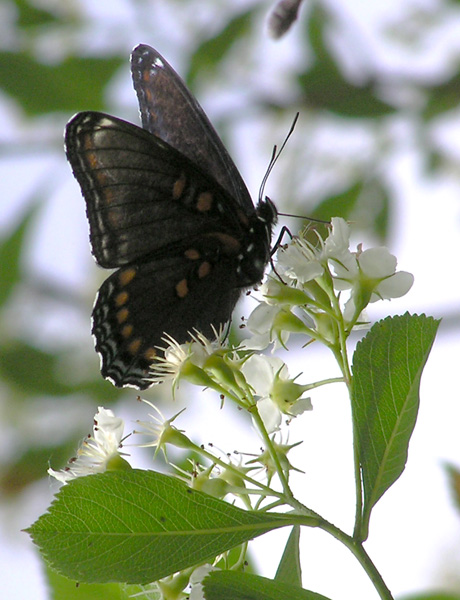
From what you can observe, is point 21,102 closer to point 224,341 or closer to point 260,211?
point 260,211

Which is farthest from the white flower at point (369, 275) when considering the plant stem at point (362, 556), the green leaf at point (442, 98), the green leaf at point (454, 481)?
the green leaf at point (442, 98)

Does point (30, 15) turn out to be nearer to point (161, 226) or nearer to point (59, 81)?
point (59, 81)

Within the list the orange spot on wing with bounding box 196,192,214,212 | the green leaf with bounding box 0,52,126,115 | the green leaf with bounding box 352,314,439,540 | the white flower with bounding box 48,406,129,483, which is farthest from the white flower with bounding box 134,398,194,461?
the green leaf with bounding box 0,52,126,115

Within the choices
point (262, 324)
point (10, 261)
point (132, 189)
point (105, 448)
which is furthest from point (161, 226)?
point (10, 261)

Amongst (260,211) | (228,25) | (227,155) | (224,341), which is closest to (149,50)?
(227,155)

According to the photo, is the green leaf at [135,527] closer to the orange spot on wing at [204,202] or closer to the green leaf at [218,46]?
the orange spot on wing at [204,202]

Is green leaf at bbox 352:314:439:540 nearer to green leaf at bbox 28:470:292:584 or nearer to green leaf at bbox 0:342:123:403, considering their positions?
green leaf at bbox 28:470:292:584
